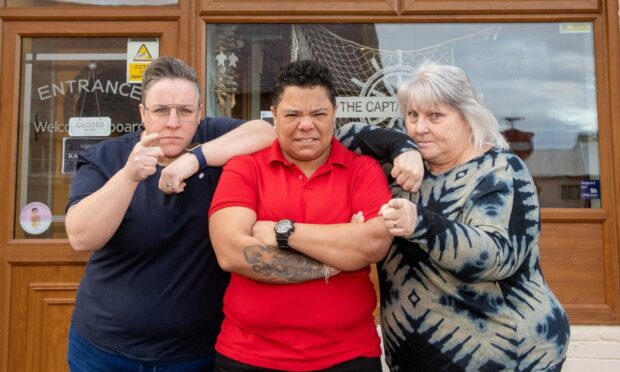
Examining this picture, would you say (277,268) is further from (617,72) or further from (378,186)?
(617,72)

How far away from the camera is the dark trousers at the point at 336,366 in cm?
168

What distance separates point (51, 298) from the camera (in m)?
3.34

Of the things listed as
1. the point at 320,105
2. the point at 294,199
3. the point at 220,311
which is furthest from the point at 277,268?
the point at 320,105

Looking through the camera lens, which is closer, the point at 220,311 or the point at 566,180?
the point at 220,311

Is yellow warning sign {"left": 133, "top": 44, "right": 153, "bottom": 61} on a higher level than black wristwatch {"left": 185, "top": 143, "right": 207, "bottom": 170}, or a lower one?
higher

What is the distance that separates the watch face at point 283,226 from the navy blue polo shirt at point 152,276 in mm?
364

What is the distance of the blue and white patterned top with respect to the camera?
1644mm

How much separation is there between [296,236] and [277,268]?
0.12m

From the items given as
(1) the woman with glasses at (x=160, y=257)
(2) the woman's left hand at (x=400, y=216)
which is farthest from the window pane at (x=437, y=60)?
(2) the woman's left hand at (x=400, y=216)

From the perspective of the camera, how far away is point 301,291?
5.56ft

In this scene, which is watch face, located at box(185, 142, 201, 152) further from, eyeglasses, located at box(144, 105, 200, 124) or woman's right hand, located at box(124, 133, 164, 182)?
woman's right hand, located at box(124, 133, 164, 182)

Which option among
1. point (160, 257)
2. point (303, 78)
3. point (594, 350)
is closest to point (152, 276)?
point (160, 257)

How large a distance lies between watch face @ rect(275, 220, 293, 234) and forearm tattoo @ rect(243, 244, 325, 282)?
6 cm

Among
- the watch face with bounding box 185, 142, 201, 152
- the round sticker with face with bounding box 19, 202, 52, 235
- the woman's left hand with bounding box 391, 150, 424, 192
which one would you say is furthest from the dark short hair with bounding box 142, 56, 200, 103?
the round sticker with face with bounding box 19, 202, 52, 235
